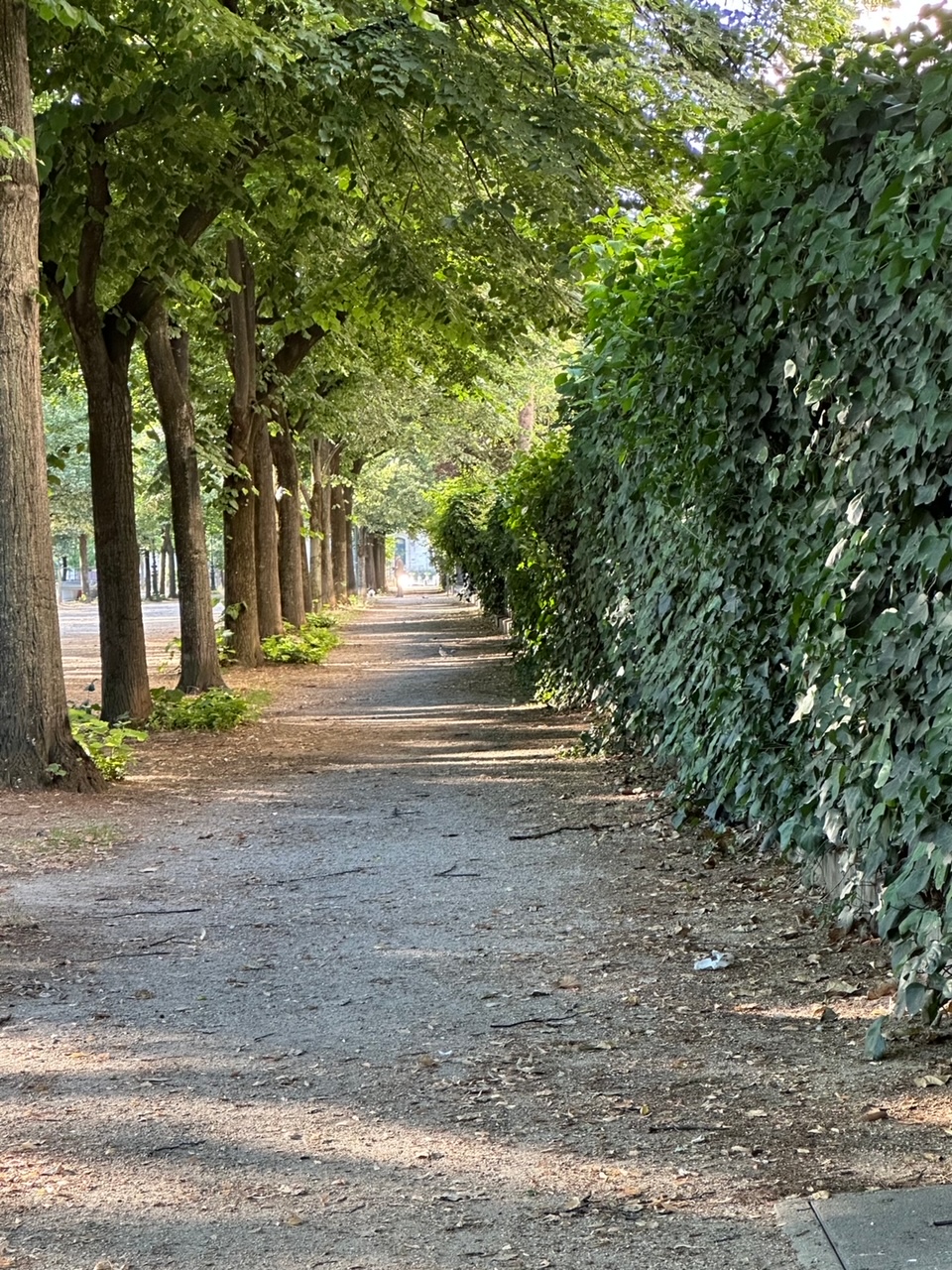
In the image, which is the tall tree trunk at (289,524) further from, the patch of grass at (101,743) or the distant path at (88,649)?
the patch of grass at (101,743)

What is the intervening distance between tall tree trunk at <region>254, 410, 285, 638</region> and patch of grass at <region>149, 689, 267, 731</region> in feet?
21.2

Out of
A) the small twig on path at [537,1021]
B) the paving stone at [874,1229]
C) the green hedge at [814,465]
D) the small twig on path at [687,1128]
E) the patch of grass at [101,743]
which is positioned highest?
the green hedge at [814,465]

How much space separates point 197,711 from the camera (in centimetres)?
1432

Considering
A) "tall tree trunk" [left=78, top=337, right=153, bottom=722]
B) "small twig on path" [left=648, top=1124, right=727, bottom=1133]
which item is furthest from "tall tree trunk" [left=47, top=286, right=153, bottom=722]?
"small twig on path" [left=648, top=1124, right=727, bottom=1133]

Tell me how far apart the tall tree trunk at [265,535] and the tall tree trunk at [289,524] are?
1775 millimetres

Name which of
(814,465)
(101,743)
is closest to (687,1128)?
(814,465)

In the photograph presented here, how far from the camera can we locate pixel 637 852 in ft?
25.2

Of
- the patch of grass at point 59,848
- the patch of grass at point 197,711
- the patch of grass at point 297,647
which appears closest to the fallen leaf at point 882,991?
the patch of grass at point 59,848

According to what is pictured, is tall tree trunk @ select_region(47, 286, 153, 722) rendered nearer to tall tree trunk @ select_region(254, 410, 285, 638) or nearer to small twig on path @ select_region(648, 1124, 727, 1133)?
tall tree trunk @ select_region(254, 410, 285, 638)

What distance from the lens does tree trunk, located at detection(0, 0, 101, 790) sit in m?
9.50

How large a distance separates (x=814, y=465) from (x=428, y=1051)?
253 cm

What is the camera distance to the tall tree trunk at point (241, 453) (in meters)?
18.7

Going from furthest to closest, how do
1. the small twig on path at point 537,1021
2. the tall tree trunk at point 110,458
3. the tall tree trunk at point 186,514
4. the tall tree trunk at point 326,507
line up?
the tall tree trunk at point 326,507 → the tall tree trunk at point 186,514 → the tall tree trunk at point 110,458 → the small twig on path at point 537,1021

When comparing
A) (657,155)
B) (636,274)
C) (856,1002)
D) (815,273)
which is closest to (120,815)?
(636,274)
